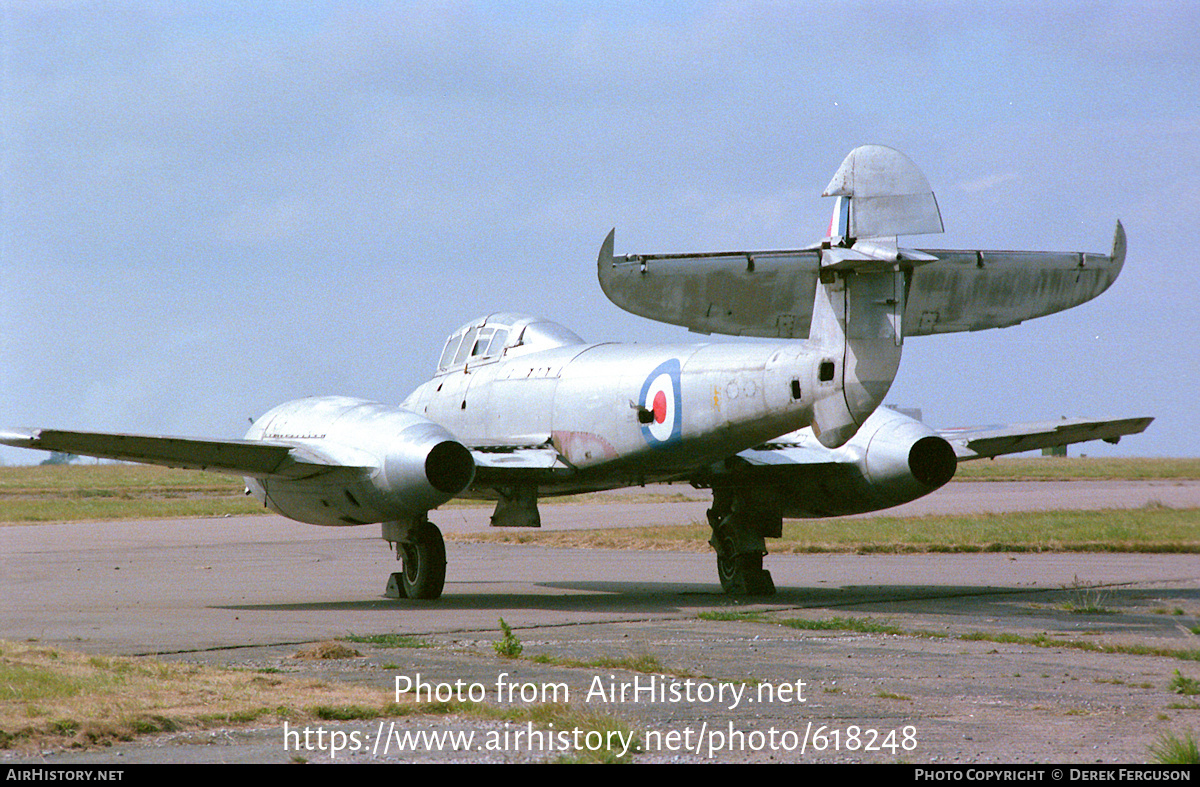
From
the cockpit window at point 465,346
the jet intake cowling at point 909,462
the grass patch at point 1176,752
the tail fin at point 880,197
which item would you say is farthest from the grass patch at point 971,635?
the cockpit window at point 465,346

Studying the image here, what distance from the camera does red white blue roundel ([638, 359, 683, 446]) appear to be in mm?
13992

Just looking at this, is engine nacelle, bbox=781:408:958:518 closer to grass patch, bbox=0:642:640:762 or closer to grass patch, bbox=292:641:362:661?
grass patch, bbox=292:641:362:661

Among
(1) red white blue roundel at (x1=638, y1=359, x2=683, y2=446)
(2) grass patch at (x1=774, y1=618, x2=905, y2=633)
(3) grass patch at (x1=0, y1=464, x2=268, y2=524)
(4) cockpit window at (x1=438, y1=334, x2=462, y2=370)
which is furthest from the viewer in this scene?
(3) grass patch at (x1=0, y1=464, x2=268, y2=524)

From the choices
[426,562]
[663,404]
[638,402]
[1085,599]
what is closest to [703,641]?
[663,404]

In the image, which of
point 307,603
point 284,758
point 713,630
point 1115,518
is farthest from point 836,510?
point 1115,518

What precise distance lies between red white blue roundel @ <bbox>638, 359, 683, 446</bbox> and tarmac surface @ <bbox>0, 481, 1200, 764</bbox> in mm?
1924

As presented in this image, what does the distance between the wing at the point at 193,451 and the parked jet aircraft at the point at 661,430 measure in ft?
0.08

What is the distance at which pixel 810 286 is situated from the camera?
13242mm

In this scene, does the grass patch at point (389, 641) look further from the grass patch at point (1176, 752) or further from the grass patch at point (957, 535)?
the grass patch at point (957, 535)

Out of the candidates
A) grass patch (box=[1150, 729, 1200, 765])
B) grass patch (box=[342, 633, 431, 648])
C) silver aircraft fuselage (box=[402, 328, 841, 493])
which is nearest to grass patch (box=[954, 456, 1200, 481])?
silver aircraft fuselage (box=[402, 328, 841, 493])

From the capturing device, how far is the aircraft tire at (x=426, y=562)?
52.0 ft

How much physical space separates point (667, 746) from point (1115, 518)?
27409 mm

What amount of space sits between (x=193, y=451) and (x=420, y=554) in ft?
9.70
